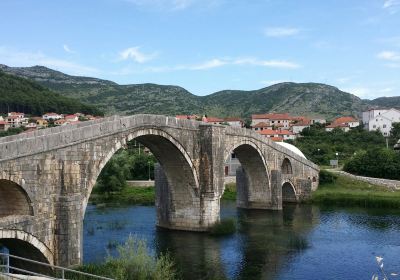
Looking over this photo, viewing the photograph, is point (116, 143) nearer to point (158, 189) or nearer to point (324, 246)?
point (158, 189)

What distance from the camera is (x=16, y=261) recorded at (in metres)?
18.2

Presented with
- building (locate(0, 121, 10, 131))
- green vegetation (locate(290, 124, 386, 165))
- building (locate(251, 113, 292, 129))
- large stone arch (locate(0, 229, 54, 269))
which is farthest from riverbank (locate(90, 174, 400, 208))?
building (locate(251, 113, 292, 129))

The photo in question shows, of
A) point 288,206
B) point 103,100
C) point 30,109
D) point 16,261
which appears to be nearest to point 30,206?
point 16,261

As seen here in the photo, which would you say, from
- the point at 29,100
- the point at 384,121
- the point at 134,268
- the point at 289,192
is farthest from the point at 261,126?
the point at 134,268

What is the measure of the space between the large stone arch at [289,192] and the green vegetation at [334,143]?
17.0m

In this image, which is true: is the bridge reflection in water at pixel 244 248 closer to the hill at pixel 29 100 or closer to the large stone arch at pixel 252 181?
the large stone arch at pixel 252 181

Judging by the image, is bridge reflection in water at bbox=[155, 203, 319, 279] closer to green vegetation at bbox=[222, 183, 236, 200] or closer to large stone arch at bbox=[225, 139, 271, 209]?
large stone arch at bbox=[225, 139, 271, 209]

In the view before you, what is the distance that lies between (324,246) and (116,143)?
13119 millimetres

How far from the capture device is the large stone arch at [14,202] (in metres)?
16.6

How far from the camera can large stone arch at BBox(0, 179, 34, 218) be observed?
1659cm

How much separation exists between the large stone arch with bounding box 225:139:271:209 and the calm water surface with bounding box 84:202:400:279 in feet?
8.85

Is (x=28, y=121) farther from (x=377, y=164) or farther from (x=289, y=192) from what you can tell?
(x=377, y=164)

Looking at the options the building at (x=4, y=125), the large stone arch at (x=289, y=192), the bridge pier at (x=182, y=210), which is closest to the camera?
the bridge pier at (x=182, y=210)

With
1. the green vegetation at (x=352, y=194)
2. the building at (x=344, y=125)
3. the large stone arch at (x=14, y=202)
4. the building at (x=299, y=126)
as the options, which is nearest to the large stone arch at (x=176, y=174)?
the large stone arch at (x=14, y=202)
